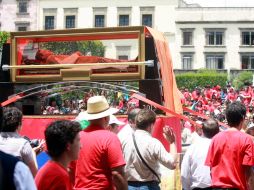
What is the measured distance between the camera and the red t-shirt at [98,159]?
18.2 ft

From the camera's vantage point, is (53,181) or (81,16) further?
(81,16)

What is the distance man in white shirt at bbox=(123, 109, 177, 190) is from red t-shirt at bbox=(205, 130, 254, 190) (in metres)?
0.47

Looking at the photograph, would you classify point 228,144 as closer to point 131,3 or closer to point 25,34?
point 25,34

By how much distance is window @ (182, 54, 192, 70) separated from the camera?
228ft

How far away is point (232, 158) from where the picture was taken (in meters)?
6.02

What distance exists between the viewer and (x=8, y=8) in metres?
76.4

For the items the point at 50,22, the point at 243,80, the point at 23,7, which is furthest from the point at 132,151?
the point at 23,7

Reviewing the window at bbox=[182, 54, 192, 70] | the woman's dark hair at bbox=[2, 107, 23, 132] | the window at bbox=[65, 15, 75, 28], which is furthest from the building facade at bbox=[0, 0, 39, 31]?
the woman's dark hair at bbox=[2, 107, 23, 132]

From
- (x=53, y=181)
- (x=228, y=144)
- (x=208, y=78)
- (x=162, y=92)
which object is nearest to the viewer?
(x=53, y=181)

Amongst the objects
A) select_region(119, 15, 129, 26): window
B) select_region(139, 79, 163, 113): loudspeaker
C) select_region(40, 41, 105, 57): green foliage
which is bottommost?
select_region(139, 79, 163, 113): loudspeaker

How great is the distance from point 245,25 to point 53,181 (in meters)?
66.5

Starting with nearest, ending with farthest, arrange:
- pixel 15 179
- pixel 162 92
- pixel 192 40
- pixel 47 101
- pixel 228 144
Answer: pixel 15 179 → pixel 228 144 → pixel 162 92 → pixel 47 101 → pixel 192 40

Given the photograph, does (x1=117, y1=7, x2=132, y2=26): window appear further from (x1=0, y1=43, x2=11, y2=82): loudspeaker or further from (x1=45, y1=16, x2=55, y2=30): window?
(x1=0, y1=43, x2=11, y2=82): loudspeaker

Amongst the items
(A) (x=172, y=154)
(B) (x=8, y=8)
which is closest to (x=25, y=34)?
(A) (x=172, y=154)
